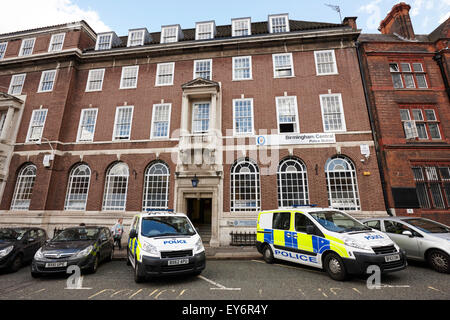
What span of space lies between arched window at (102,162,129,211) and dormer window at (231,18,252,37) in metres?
12.9

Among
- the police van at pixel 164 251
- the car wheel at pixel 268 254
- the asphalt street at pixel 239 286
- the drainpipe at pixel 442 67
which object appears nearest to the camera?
the asphalt street at pixel 239 286

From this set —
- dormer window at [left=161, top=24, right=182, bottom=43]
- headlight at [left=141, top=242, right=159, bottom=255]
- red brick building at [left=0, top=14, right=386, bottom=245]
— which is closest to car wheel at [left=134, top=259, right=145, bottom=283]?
Result: headlight at [left=141, top=242, right=159, bottom=255]

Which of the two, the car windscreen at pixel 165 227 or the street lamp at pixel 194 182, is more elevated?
the street lamp at pixel 194 182

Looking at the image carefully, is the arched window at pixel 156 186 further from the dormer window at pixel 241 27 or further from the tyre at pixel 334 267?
the dormer window at pixel 241 27

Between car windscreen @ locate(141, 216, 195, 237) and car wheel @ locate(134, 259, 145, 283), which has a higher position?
car windscreen @ locate(141, 216, 195, 237)

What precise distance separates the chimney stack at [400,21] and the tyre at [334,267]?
18.4m

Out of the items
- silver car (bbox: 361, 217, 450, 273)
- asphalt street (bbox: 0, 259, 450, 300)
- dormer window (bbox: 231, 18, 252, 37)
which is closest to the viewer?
asphalt street (bbox: 0, 259, 450, 300)

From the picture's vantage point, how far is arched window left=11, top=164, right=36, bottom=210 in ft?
46.5

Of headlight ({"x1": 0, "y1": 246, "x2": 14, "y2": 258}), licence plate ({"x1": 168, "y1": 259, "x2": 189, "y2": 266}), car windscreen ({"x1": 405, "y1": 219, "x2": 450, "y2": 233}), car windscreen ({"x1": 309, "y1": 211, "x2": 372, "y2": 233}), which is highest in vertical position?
car windscreen ({"x1": 309, "y1": 211, "x2": 372, "y2": 233})

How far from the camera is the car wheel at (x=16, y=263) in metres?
7.37

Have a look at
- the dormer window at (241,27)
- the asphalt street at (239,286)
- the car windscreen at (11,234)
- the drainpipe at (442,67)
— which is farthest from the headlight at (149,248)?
the drainpipe at (442,67)

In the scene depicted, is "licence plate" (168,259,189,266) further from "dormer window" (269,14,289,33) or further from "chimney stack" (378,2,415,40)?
"chimney stack" (378,2,415,40)
